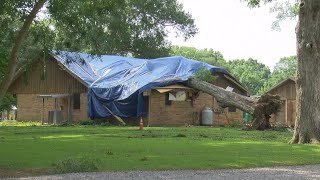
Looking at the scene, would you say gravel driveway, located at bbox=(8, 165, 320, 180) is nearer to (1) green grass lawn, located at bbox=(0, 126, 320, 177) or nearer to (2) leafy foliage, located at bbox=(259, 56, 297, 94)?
(1) green grass lawn, located at bbox=(0, 126, 320, 177)

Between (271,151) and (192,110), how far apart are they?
80.3 feet

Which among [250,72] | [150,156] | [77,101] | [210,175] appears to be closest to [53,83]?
[77,101]

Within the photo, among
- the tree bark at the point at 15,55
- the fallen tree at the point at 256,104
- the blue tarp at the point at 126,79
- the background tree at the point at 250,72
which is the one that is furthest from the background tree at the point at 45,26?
the background tree at the point at 250,72

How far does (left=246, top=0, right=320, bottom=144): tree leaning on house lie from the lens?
21.1 m

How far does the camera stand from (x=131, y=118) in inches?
1631

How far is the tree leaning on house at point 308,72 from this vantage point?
2112cm

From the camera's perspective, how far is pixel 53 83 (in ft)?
151

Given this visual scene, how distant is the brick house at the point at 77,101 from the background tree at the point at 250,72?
7492cm

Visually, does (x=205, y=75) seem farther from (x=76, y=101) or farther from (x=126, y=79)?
(x=76, y=101)

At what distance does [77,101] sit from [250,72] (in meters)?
88.6

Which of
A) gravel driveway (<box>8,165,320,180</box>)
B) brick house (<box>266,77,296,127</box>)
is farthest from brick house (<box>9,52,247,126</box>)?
gravel driveway (<box>8,165,320,180</box>)

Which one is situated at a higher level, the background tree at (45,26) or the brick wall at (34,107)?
the background tree at (45,26)

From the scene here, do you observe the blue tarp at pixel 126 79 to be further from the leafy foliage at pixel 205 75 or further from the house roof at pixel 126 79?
the leafy foliage at pixel 205 75

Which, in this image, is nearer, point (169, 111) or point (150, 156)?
point (150, 156)
